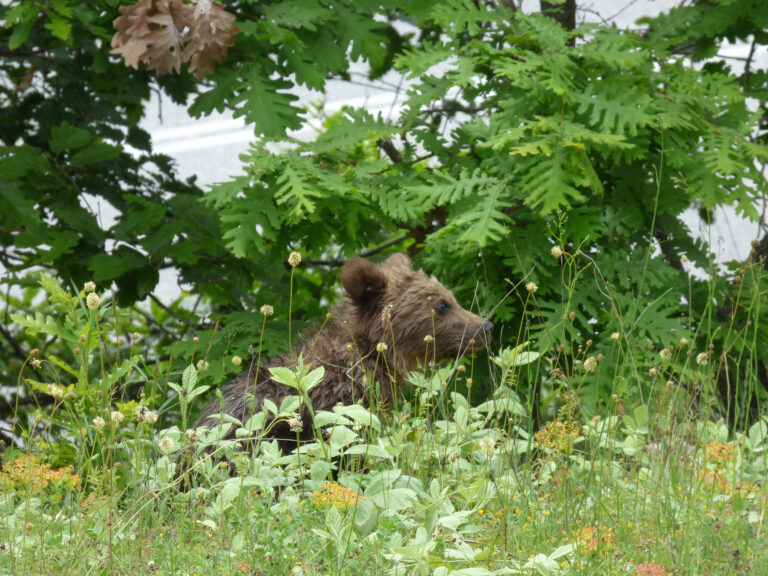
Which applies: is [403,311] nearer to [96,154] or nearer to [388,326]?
[388,326]

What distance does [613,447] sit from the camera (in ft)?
15.1

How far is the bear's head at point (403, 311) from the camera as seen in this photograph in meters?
5.77

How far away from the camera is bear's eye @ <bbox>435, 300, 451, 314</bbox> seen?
5.86 metres

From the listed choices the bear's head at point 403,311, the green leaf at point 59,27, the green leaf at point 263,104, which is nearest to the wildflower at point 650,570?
the bear's head at point 403,311

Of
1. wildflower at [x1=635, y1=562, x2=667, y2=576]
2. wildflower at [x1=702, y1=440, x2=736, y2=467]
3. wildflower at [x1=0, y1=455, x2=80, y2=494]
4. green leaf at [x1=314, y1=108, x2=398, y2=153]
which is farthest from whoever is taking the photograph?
green leaf at [x1=314, y1=108, x2=398, y2=153]

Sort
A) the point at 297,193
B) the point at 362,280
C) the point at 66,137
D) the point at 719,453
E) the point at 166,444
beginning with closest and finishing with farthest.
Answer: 1. the point at 166,444
2. the point at 719,453
3. the point at 297,193
4. the point at 362,280
5. the point at 66,137

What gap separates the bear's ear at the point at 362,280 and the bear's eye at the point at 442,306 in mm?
312

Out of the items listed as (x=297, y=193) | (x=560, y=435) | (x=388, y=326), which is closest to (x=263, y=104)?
(x=297, y=193)

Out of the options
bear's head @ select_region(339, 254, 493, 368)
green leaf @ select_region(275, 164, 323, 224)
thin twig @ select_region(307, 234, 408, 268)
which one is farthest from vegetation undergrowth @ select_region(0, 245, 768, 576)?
thin twig @ select_region(307, 234, 408, 268)

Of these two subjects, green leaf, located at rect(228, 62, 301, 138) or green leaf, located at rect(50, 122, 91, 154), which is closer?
green leaf, located at rect(228, 62, 301, 138)

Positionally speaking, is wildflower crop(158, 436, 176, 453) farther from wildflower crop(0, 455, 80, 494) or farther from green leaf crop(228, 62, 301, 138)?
green leaf crop(228, 62, 301, 138)

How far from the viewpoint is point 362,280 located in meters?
5.80

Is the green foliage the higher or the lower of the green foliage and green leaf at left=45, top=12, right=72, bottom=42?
the lower

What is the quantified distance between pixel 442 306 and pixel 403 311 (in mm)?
222
